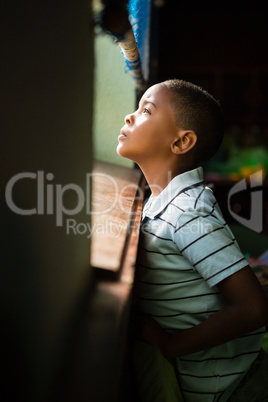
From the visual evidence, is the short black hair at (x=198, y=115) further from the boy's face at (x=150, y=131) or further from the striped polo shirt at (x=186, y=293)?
the striped polo shirt at (x=186, y=293)

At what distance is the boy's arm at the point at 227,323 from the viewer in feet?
2.30

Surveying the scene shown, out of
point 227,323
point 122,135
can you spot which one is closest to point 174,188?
point 122,135

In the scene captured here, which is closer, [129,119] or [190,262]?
[190,262]

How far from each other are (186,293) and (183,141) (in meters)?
0.34

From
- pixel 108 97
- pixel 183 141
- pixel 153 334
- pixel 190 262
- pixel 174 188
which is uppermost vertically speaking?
pixel 108 97

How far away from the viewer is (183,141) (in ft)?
2.97

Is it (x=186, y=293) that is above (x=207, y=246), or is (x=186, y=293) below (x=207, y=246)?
below

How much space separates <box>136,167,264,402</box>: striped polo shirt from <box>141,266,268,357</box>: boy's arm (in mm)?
39

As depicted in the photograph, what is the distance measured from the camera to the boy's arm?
0.70 metres

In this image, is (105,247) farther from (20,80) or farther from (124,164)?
(124,164)

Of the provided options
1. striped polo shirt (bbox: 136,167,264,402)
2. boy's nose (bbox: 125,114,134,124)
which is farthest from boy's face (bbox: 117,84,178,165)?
striped polo shirt (bbox: 136,167,264,402)

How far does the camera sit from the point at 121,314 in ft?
1.61

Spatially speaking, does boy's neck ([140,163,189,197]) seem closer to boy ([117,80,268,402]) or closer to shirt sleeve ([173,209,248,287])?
boy ([117,80,268,402])

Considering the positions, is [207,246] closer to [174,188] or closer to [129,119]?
[174,188]
